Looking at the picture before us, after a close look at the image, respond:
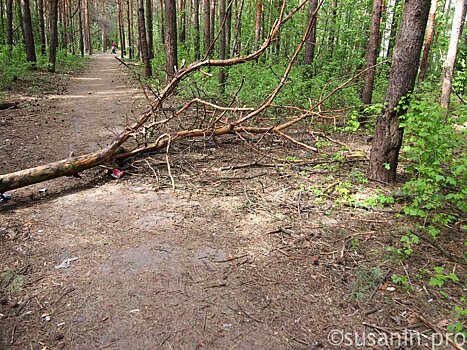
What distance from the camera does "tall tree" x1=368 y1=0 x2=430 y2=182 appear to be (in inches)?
172

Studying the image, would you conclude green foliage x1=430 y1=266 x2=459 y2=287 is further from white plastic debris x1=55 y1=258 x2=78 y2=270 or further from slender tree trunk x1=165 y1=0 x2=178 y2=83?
slender tree trunk x1=165 y1=0 x2=178 y2=83

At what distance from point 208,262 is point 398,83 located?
11.5 ft

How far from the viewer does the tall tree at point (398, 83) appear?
14.4 ft

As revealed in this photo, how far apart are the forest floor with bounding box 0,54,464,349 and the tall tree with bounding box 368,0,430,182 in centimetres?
43

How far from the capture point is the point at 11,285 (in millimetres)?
2951

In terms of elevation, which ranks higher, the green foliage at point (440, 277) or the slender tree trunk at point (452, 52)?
the slender tree trunk at point (452, 52)

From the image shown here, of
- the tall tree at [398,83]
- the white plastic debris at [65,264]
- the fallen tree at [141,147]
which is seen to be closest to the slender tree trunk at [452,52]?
the fallen tree at [141,147]

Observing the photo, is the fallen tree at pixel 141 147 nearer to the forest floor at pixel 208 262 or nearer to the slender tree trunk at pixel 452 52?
the forest floor at pixel 208 262

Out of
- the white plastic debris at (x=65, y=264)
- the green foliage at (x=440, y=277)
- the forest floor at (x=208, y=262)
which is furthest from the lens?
the white plastic debris at (x=65, y=264)

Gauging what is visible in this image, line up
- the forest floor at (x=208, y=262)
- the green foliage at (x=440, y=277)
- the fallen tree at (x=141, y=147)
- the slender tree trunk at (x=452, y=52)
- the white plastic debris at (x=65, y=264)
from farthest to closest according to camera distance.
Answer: the slender tree trunk at (x=452, y=52)
the fallen tree at (x=141, y=147)
the white plastic debris at (x=65, y=264)
the green foliage at (x=440, y=277)
the forest floor at (x=208, y=262)

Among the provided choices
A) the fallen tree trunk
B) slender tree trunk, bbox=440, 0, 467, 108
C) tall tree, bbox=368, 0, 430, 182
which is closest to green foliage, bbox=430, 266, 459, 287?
tall tree, bbox=368, 0, 430, 182

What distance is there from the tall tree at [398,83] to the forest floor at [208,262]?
43cm

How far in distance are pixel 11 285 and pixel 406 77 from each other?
5.12 meters

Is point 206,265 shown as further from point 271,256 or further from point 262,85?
point 262,85
